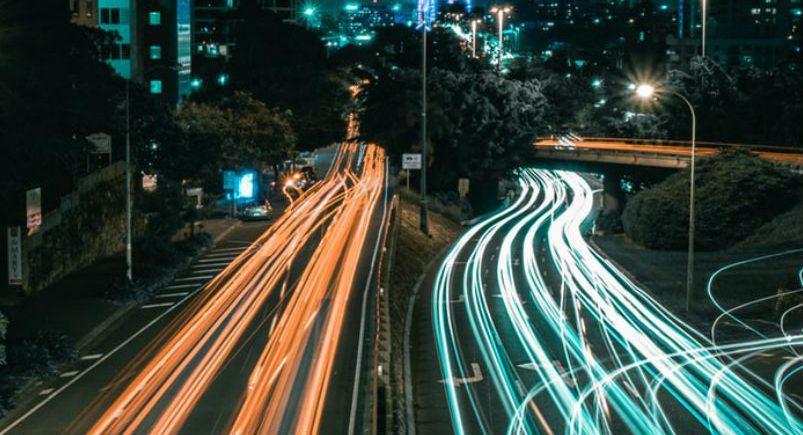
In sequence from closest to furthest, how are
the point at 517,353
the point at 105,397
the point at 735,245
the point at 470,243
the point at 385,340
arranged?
the point at 105,397 < the point at 385,340 < the point at 517,353 < the point at 735,245 < the point at 470,243

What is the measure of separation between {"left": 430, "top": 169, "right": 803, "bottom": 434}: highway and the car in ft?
46.4

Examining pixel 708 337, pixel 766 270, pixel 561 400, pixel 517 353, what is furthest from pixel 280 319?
pixel 766 270

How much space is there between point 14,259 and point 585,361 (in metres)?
19.0

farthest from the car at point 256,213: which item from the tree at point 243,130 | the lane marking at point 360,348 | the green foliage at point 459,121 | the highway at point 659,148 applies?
the highway at point 659,148

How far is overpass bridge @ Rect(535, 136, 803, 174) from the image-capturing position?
5681cm

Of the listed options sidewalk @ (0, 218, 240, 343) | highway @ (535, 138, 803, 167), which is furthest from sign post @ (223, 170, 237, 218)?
highway @ (535, 138, 803, 167)

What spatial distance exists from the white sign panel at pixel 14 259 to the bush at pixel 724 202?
33123 millimetres

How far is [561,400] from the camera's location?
80.0ft

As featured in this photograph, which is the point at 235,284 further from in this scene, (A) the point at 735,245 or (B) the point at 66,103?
(A) the point at 735,245

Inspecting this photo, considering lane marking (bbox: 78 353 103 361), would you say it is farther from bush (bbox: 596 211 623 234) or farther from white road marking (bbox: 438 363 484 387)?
bush (bbox: 596 211 623 234)

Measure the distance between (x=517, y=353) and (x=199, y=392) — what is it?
33.8ft

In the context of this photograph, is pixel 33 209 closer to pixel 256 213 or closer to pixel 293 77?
pixel 256 213

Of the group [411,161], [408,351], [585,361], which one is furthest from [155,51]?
[585,361]

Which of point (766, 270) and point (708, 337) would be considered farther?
point (766, 270)
